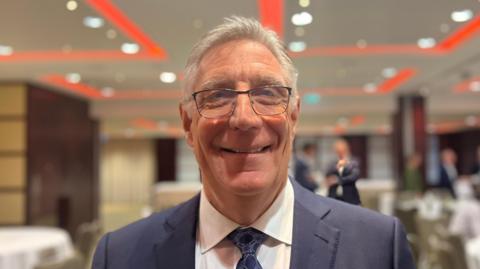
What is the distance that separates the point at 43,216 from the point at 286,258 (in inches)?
347

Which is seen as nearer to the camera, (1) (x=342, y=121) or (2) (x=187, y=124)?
(2) (x=187, y=124)

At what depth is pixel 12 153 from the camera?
8.84m

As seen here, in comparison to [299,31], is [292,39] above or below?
below

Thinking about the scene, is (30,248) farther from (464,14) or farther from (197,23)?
(464,14)

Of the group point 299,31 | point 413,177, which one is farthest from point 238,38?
point 413,177

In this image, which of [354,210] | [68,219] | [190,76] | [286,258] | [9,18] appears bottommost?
[68,219]

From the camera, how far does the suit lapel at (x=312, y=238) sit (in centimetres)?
124

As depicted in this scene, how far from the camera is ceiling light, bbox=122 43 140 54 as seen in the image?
6.36m

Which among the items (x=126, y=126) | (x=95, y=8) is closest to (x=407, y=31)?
(x=95, y=8)

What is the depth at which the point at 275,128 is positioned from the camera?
121cm

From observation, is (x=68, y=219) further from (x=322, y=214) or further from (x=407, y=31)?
(x=322, y=214)

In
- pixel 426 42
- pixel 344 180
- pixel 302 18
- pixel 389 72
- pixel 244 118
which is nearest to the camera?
pixel 244 118

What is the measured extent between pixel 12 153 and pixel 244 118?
8.51 m

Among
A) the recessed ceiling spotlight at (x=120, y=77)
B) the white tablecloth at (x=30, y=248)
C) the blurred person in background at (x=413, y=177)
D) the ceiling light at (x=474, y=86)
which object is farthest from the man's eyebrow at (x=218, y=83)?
the blurred person in background at (x=413, y=177)
